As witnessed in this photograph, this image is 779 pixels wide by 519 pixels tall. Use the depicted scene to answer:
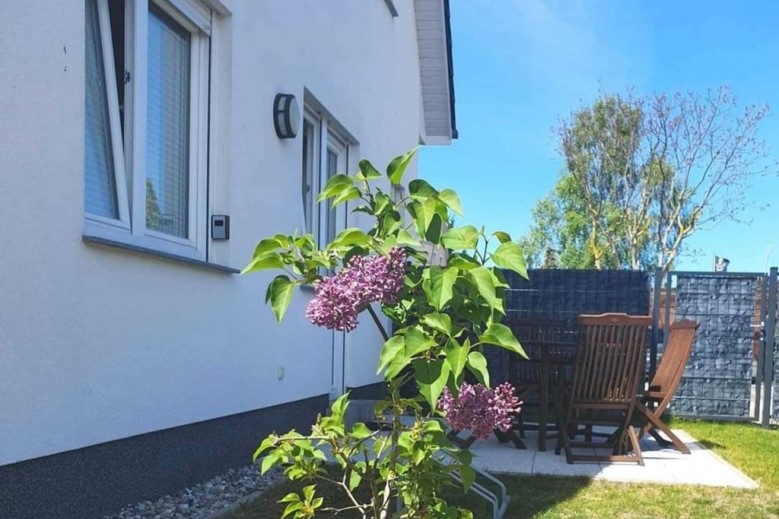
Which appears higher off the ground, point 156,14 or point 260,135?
point 156,14

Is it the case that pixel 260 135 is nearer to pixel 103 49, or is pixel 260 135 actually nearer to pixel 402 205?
pixel 103 49

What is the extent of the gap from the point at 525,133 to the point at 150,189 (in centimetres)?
3370

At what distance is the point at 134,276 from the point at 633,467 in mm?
3839

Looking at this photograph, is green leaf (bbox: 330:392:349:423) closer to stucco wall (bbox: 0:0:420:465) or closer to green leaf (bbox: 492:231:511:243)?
green leaf (bbox: 492:231:511:243)

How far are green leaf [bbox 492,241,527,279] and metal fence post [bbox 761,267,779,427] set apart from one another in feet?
23.0

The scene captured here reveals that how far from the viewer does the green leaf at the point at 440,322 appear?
1.77 meters

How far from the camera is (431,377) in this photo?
5.77 feet

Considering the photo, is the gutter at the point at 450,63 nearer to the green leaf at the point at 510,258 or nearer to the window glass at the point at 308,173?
the window glass at the point at 308,173

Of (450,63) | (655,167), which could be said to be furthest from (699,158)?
(450,63)

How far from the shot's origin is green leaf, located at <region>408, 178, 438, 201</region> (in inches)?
76.0

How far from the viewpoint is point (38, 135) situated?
97.5 inches

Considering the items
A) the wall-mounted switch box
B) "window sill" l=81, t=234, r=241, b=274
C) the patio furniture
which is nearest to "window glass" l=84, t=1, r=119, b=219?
"window sill" l=81, t=234, r=241, b=274

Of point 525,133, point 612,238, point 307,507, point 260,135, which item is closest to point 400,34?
point 260,135

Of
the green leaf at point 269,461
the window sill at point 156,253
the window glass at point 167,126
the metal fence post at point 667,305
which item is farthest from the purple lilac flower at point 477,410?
the metal fence post at point 667,305
